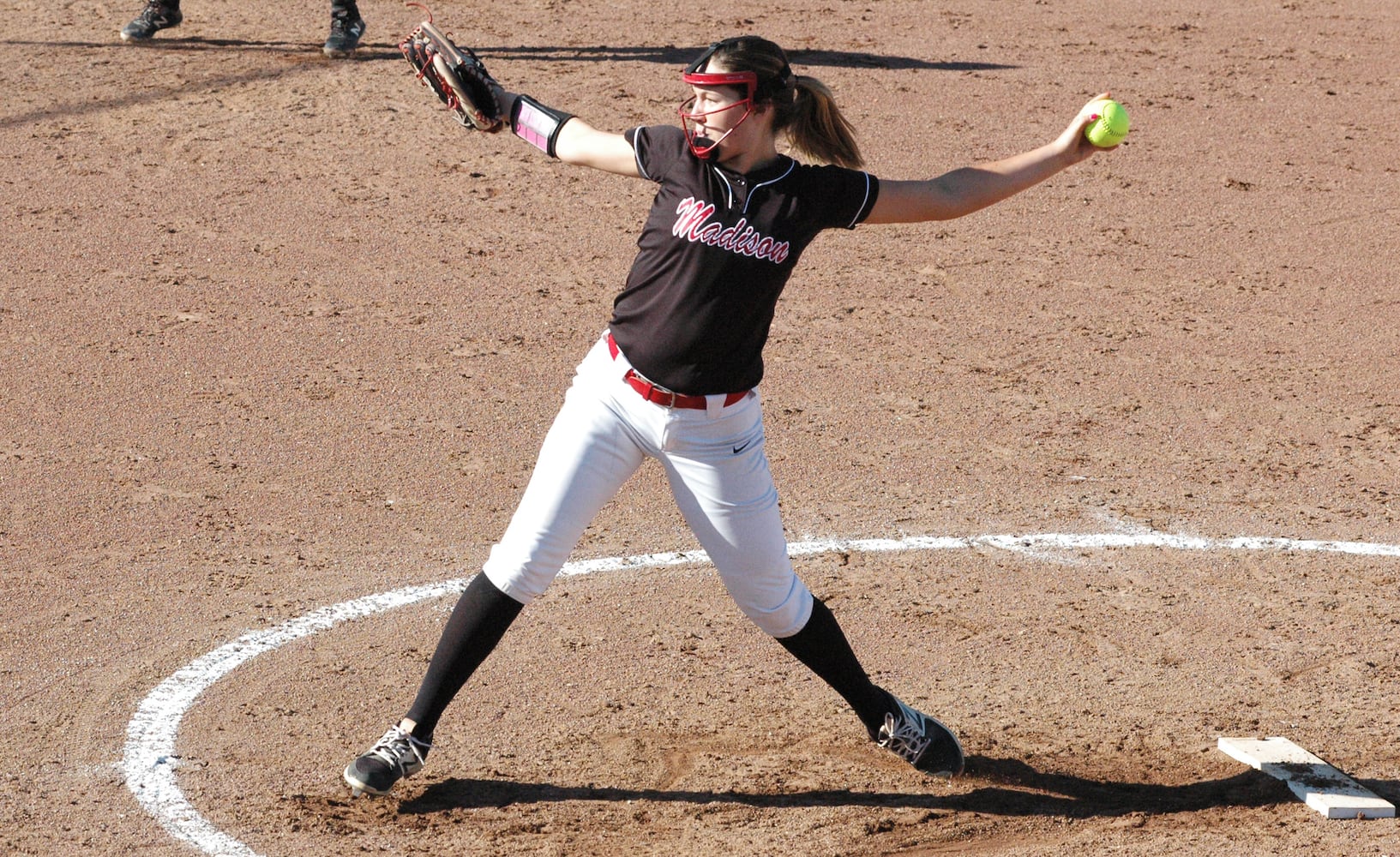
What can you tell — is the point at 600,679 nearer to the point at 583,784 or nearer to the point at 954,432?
the point at 583,784

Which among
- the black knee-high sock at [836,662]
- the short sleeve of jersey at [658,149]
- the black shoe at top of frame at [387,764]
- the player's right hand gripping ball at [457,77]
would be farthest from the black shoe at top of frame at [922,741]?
the player's right hand gripping ball at [457,77]

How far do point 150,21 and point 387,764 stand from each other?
327 inches

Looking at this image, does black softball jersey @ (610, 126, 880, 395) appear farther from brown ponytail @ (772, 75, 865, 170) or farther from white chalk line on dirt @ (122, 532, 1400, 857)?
white chalk line on dirt @ (122, 532, 1400, 857)

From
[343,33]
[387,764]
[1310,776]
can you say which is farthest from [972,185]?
[343,33]

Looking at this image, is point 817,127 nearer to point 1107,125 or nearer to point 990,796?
point 1107,125

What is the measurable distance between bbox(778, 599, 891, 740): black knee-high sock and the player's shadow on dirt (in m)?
0.22

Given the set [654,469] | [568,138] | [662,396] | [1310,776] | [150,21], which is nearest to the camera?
[662,396]

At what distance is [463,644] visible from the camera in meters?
3.69

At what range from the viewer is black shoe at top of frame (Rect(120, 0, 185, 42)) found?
1048cm

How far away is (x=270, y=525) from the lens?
5344 mm

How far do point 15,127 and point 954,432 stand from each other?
6135mm

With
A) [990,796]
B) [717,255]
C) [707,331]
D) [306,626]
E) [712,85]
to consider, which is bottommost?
[306,626]

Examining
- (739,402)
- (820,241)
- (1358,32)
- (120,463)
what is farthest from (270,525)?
(1358,32)

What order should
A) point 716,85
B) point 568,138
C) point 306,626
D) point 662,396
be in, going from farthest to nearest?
point 306,626 < point 568,138 < point 662,396 < point 716,85
